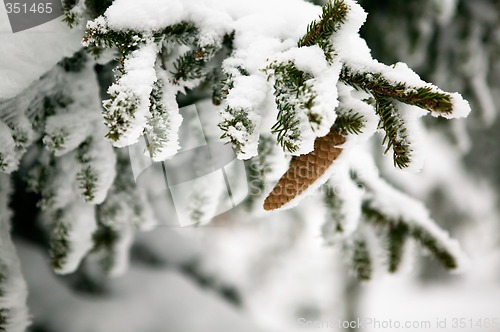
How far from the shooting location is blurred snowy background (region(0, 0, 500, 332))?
1.85 meters

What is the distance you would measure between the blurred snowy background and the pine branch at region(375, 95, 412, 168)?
0.58 m

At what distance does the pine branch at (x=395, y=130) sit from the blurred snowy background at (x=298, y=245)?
584 mm

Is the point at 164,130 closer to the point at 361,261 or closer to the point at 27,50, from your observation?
the point at 27,50

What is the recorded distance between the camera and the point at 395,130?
68 cm

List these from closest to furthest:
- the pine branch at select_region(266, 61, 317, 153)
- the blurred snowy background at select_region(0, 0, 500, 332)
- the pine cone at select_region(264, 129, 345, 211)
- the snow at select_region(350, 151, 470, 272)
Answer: the pine branch at select_region(266, 61, 317, 153) < the pine cone at select_region(264, 129, 345, 211) < the snow at select_region(350, 151, 470, 272) < the blurred snowy background at select_region(0, 0, 500, 332)

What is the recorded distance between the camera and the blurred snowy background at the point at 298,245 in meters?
1.85

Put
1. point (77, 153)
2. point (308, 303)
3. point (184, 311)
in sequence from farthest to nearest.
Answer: point (308, 303), point (184, 311), point (77, 153)

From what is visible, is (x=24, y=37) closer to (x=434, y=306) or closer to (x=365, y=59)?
(x=365, y=59)

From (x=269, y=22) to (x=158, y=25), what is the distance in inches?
9.5

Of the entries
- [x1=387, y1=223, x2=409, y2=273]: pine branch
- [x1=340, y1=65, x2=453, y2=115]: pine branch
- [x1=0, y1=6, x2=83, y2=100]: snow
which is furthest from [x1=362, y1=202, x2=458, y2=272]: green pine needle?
[x1=0, y1=6, x2=83, y2=100]: snow

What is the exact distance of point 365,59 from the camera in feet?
2.36

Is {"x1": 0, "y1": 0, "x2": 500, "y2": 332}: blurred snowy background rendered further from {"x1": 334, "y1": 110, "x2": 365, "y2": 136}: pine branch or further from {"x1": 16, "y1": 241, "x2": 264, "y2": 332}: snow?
{"x1": 334, "y1": 110, "x2": 365, "y2": 136}: pine branch

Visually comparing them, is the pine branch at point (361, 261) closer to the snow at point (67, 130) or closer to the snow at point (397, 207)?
the snow at point (397, 207)

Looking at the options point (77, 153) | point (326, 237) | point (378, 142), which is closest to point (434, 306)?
point (378, 142)
